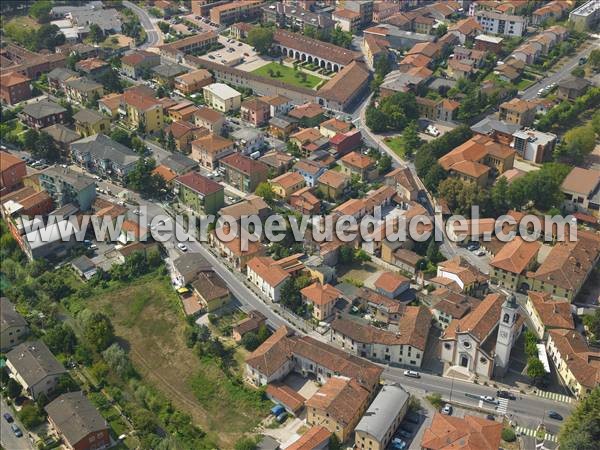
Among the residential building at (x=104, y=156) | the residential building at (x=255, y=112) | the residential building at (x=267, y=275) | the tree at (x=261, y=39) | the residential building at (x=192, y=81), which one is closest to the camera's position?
the residential building at (x=267, y=275)

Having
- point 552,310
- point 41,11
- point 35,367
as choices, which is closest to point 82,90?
point 41,11

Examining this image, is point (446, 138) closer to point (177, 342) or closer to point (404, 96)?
point (404, 96)

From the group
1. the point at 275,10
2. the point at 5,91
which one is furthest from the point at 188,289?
the point at 275,10

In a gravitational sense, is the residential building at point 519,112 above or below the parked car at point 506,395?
above

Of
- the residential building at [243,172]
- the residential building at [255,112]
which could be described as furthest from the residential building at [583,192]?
the residential building at [255,112]

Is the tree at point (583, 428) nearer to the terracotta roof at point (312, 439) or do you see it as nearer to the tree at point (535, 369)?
the tree at point (535, 369)
